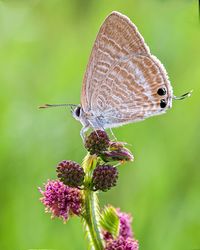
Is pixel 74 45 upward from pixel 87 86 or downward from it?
upward

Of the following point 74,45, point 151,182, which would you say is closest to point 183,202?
point 151,182

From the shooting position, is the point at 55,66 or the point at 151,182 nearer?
the point at 151,182

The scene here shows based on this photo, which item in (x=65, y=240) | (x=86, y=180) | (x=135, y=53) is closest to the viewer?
(x=86, y=180)

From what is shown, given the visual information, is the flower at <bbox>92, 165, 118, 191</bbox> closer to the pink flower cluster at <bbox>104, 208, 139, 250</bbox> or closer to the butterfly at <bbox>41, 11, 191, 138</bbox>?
the pink flower cluster at <bbox>104, 208, 139, 250</bbox>

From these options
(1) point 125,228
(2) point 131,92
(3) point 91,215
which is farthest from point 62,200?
(2) point 131,92

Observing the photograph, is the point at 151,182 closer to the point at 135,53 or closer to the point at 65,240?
the point at 65,240

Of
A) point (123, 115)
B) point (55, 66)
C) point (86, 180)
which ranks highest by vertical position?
point (55, 66)

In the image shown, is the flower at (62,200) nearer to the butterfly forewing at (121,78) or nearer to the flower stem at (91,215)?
the flower stem at (91,215)
